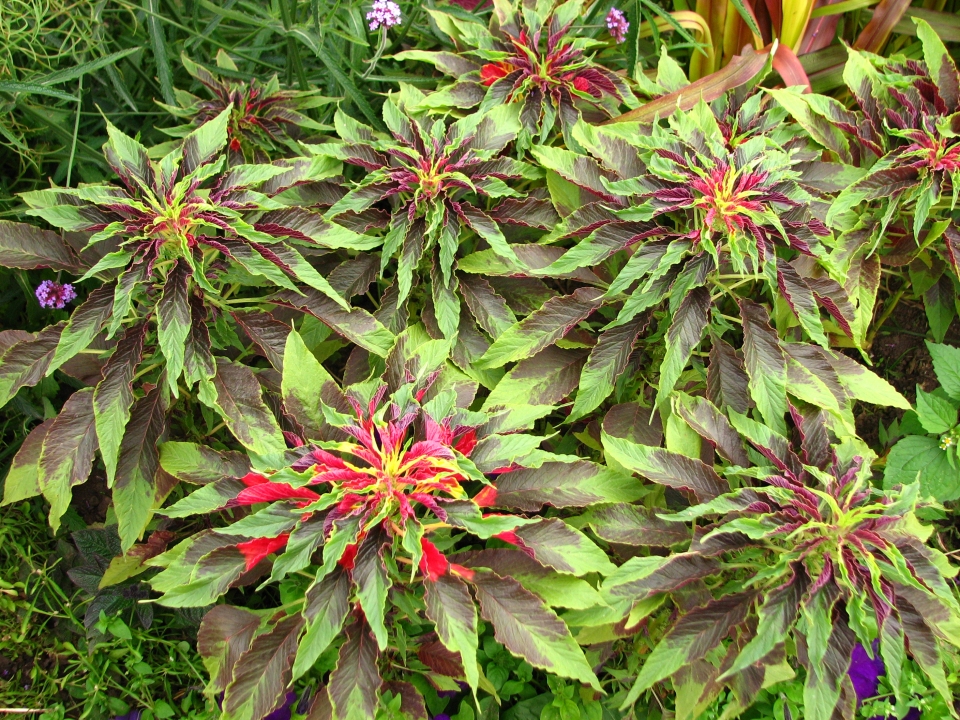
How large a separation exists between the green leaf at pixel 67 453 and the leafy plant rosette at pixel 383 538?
0.43 ft

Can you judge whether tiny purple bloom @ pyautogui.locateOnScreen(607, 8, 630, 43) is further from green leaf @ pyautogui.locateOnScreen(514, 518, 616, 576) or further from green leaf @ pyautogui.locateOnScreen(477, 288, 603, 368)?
green leaf @ pyautogui.locateOnScreen(514, 518, 616, 576)

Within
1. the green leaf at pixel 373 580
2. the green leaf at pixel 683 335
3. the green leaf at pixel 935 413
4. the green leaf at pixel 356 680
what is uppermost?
the green leaf at pixel 683 335

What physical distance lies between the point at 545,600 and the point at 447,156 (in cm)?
83

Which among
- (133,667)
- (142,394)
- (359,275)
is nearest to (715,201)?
(359,275)

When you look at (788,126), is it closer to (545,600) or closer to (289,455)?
(545,600)

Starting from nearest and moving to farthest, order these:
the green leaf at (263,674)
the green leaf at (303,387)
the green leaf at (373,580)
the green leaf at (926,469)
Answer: the green leaf at (373,580) → the green leaf at (263,674) → the green leaf at (303,387) → the green leaf at (926,469)

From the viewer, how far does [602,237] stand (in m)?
1.31

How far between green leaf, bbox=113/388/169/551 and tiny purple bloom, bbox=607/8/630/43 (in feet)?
4.28

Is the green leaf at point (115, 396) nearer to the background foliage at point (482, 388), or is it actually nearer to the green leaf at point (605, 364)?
the background foliage at point (482, 388)

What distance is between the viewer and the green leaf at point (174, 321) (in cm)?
119

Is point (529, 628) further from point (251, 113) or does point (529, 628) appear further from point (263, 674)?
point (251, 113)

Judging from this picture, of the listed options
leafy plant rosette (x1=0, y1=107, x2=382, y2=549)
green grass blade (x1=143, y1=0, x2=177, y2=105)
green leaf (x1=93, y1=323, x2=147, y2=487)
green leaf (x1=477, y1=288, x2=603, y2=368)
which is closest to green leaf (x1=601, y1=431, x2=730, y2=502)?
green leaf (x1=477, y1=288, x2=603, y2=368)

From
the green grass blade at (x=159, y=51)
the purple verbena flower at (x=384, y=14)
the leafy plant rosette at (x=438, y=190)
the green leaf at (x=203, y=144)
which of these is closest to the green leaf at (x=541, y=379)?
the leafy plant rosette at (x=438, y=190)

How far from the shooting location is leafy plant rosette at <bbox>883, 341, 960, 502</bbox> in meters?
1.53
